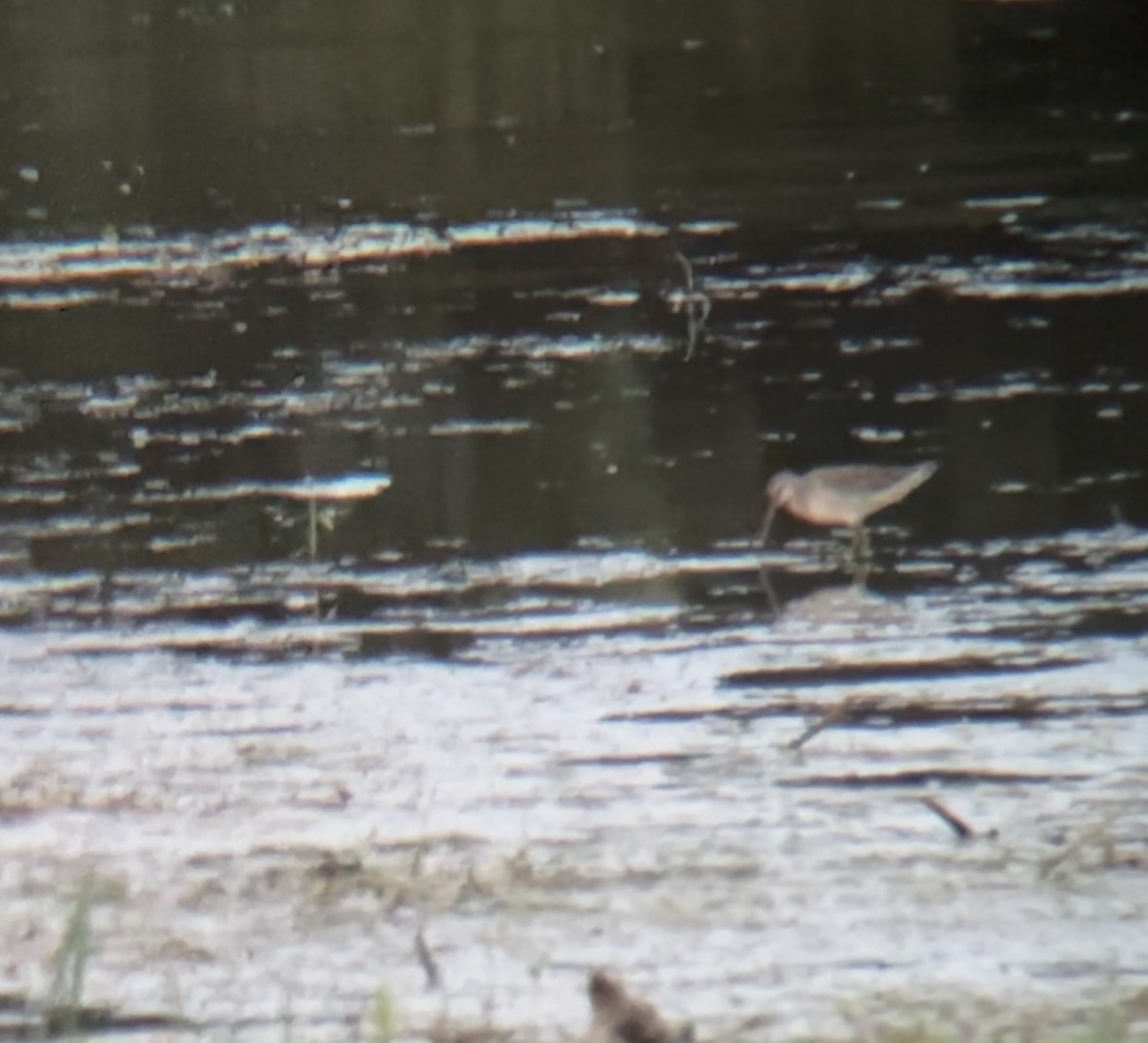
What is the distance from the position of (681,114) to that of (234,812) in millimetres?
10189

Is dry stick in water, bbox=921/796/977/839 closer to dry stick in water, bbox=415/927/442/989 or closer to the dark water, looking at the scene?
the dark water

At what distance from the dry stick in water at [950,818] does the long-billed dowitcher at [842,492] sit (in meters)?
1.75

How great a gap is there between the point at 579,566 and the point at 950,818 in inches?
74.9

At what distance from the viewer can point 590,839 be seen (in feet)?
15.5

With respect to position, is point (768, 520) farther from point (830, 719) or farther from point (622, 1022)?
point (622, 1022)

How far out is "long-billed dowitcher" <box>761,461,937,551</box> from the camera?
21.4 feet

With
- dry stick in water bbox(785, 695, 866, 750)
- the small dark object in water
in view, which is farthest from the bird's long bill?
the small dark object in water

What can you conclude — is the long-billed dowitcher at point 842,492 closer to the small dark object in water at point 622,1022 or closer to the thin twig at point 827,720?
the thin twig at point 827,720

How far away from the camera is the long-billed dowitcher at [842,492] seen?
6.54 metres

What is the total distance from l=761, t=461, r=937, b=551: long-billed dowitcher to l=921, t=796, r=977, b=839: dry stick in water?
5.73 feet

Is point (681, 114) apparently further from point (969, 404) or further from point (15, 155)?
point (969, 404)

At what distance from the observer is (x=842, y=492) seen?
6566 mm

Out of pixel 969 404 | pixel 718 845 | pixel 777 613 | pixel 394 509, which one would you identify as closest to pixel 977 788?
pixel 718 845

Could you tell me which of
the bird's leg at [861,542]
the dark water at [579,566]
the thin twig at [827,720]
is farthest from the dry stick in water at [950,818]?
the bird's leg at [861,542]
